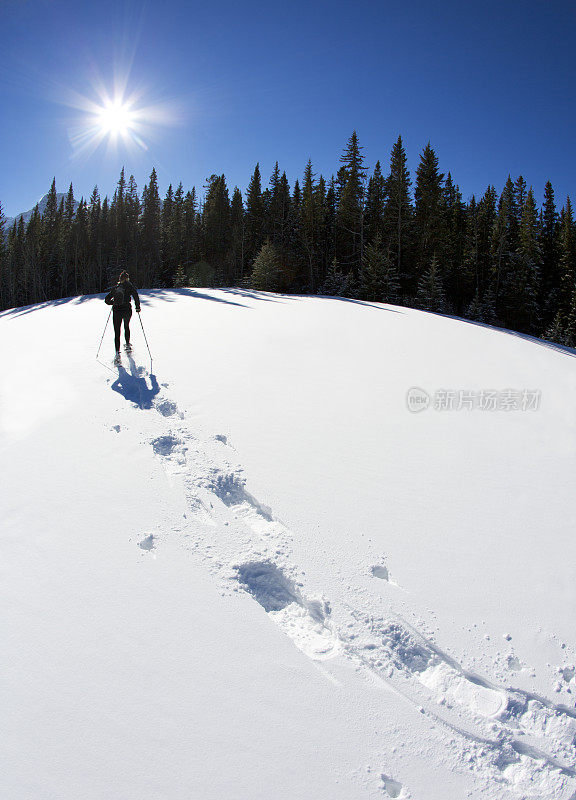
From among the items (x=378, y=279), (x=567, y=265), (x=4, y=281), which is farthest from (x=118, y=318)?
(x=4, y=281)

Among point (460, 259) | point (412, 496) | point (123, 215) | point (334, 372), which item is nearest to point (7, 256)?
point (123, 215)

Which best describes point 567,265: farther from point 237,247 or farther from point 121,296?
point 121,296

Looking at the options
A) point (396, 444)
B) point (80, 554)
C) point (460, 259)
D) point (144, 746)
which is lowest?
point (144, 746)

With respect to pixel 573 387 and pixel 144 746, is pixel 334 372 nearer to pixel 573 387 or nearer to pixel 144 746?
pixel 573 387

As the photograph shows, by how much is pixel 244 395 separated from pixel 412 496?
325cm

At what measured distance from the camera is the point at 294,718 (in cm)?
213

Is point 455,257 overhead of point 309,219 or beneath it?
beneath

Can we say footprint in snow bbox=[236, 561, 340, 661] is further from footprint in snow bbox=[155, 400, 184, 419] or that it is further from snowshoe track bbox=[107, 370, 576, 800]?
footprint in snow bbox=[155, 400, 184, 419]

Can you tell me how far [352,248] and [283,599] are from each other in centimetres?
4320

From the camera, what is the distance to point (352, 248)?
42188 millimetres

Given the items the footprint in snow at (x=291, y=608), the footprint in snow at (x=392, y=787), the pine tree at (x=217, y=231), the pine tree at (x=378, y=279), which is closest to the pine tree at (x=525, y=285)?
the pine tree at (x=378, y=279)

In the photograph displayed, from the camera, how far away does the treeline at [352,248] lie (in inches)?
1385

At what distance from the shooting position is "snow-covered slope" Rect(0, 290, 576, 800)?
196 cm

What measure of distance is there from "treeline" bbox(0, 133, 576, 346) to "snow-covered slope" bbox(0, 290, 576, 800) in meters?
25.5
